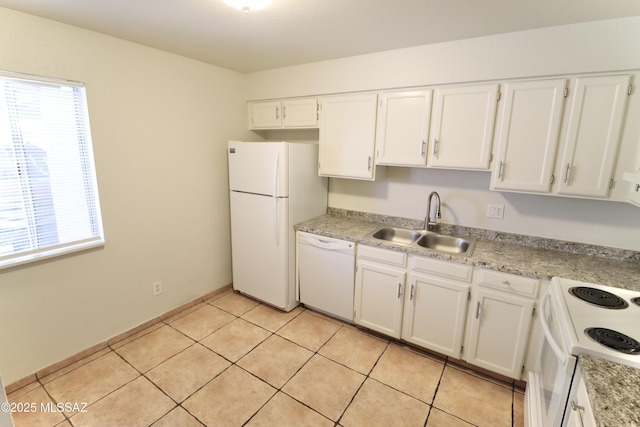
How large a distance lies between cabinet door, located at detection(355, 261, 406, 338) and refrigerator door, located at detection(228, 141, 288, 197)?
100 centimetres

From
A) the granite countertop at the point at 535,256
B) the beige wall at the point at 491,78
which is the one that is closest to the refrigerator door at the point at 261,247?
the granite countertop at the point at 535,256

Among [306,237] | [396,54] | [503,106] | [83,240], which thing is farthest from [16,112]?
[503,106]

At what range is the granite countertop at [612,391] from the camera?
0.81 m

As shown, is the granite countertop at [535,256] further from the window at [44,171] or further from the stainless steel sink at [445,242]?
the window at [44,171]

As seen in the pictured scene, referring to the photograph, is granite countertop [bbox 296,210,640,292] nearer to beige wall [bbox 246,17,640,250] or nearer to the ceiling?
beige wall [bbox 246,17,640,250]

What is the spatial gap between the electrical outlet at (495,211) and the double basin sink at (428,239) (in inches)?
9.5

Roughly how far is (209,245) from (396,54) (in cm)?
245

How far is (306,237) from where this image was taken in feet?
9.14

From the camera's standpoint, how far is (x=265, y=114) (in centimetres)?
318

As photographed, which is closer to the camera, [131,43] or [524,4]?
[524,4]

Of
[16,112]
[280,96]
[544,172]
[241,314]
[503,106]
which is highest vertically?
[280,96]

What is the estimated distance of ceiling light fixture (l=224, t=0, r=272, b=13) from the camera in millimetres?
1519

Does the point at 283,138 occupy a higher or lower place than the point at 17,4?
lower

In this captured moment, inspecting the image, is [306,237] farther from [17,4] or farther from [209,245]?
[17,4]
